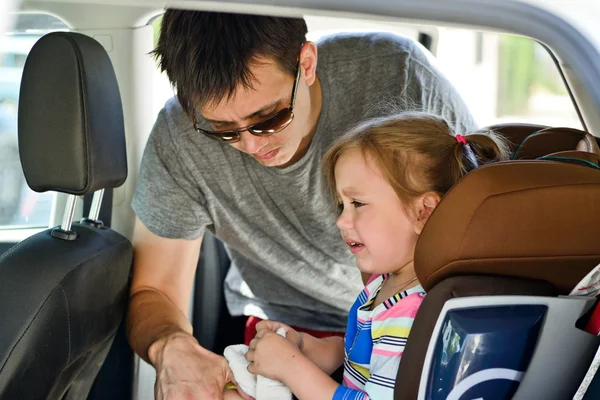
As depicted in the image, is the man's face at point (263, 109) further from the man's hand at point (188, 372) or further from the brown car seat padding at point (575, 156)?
the brown car seat padding at point (575, 156)

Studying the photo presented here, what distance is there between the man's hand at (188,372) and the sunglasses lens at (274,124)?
53cm

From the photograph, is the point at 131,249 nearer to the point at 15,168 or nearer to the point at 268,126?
the point at 15,168

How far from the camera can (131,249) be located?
7.41 feet

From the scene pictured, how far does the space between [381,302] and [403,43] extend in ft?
3.03

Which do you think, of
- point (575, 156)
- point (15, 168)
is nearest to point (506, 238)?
point (575, 156)

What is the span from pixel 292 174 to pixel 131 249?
0.50 meters

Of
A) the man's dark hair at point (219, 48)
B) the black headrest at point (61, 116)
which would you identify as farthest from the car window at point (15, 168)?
the man's dark hair at point (219, 48)

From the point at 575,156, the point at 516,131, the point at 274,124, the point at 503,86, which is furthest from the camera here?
the point at 503,86

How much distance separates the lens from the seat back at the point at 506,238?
4.19 ft

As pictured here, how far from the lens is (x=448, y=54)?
3.11 metres

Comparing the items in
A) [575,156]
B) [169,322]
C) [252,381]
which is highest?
[575,156]

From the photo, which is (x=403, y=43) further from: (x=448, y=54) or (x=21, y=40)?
(x=21, y=40)

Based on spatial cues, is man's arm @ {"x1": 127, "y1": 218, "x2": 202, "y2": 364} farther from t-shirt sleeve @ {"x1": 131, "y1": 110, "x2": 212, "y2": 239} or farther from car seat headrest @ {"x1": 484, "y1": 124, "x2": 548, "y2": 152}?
car seat headrest @ {"x1": 484, "y1": 124, "x2": 548, "y2": 152}

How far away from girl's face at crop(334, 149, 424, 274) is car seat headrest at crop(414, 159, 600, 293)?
0.36 m
